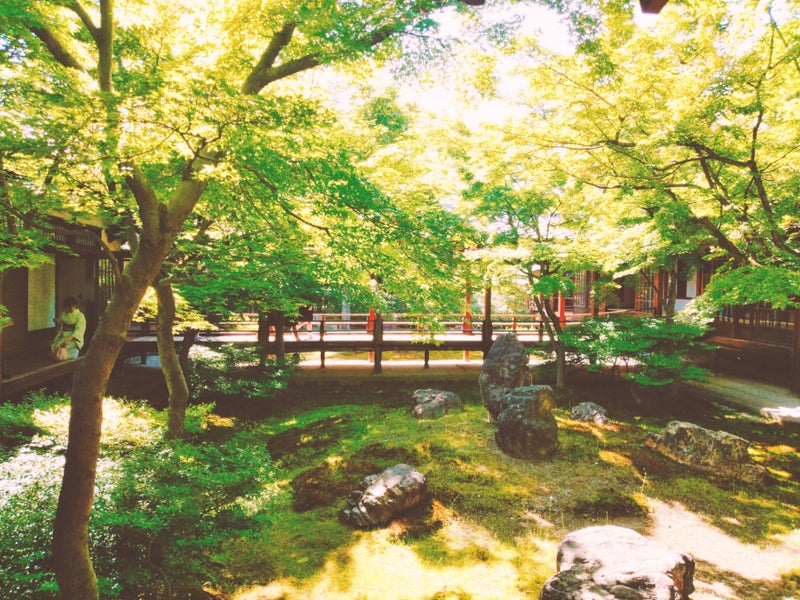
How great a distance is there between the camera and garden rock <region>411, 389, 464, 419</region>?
1161 cm

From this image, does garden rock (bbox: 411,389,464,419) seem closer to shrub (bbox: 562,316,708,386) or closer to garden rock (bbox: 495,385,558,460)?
garden rock (bbox: 495,385,558,460)

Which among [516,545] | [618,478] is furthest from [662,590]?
[618,478]

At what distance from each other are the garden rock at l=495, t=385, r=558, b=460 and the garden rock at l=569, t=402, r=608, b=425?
2561mm

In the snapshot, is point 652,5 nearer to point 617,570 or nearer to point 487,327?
point 617,570

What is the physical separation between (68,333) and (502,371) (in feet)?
34.5

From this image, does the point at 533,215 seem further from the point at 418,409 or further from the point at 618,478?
the point at 618,478

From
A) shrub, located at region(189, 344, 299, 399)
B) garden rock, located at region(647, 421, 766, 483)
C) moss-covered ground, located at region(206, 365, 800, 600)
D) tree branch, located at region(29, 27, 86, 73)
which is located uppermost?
tree branch, located at region(29, 27, 86, 73)

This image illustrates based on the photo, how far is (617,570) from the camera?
460 centimetres

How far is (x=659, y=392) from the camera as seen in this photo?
1318 centimetres

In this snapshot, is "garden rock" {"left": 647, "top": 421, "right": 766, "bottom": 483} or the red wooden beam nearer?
the red wooden beam

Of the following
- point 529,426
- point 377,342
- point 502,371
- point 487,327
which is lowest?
point 529,426

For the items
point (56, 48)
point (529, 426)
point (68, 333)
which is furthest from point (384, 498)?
point (68, 333)

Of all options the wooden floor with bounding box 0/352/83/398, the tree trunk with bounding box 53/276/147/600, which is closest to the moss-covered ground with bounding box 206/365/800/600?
the tree trunk with bounding box 53/276/147/600

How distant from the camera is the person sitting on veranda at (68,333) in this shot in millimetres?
10422
